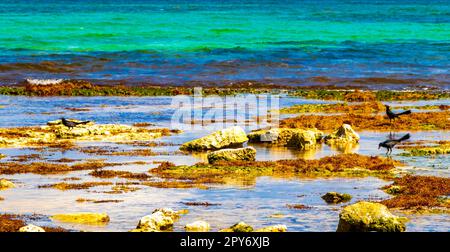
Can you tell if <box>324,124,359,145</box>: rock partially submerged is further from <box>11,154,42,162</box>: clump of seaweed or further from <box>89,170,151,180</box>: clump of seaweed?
<box>11,154,42,162</box>: clump of seaweed

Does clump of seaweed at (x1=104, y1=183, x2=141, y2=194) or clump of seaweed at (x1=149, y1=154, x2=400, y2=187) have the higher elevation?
clump of seaweed at (x1=149, y1=154, x2=400, y2=187)

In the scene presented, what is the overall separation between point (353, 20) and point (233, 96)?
82835 mm

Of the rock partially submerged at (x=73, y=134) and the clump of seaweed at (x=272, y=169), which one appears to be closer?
the clump of seaweed at (x=272, y=169)

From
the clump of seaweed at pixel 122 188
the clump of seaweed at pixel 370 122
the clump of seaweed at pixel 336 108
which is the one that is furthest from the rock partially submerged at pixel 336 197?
the clump of seaweed at pixel 336 108

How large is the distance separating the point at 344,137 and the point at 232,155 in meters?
4.64

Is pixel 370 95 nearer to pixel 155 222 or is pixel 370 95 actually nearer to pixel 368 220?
pixel 368 220

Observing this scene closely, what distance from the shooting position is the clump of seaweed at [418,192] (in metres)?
18.3

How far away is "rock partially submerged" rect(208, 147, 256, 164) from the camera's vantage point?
76.5 feet

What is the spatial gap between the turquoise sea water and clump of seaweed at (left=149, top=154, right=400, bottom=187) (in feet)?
95.8

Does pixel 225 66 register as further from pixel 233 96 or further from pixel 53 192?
pixel 53 192

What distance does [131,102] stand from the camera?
3991 cm

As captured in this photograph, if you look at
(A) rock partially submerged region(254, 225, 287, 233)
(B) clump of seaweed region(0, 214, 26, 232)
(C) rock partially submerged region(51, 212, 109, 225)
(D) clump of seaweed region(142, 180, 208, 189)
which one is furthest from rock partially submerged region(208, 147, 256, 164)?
(A) rock partially submerged region(254, 225, 287, 233)

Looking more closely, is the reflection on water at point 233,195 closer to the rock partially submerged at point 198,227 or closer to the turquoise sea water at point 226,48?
the rock partially submerged at point 198,227

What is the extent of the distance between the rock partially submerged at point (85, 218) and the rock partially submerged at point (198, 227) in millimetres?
1669
